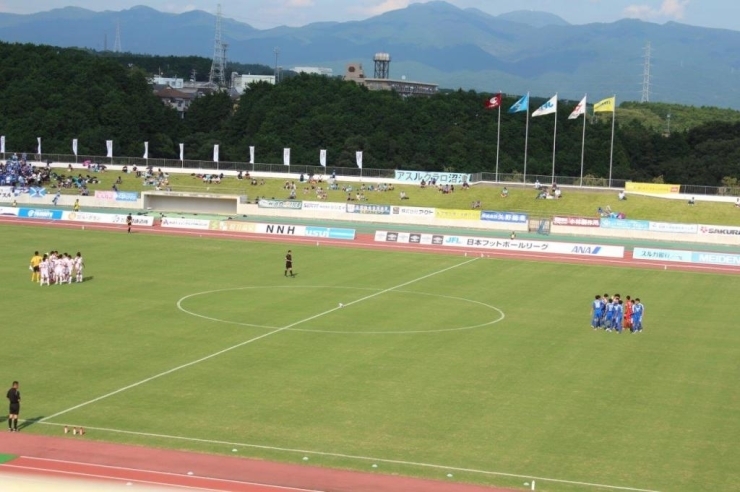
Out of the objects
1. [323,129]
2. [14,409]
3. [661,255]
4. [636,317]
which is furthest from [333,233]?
[323,129]

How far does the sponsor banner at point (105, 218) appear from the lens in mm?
71056

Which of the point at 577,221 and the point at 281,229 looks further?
the point at 577,221

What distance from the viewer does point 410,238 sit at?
6594 centimetres

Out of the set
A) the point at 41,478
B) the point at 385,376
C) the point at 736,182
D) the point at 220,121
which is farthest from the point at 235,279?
the point at 220,121

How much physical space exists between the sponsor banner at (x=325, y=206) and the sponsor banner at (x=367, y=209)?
503 millimetres

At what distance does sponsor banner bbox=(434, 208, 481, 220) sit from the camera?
78.8 metres

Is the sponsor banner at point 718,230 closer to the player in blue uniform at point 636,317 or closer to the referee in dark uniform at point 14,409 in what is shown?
the player in blue uniform at point 636,317

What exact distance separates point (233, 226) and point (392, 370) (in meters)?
40.0

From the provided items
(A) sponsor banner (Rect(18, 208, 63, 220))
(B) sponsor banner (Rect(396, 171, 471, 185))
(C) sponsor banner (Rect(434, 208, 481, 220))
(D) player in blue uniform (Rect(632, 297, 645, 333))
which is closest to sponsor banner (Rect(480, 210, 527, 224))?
(C) sponsor banner (Rect(434, 208, 481, 220))

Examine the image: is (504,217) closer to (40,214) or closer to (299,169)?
(299,169)

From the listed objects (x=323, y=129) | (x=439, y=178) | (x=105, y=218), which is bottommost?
(x=105, y=218)

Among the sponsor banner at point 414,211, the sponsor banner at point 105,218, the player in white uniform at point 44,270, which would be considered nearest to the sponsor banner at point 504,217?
the sponsor banner at point 414,211

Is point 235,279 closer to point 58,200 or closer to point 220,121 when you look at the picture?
point 58,200

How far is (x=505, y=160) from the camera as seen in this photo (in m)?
122
